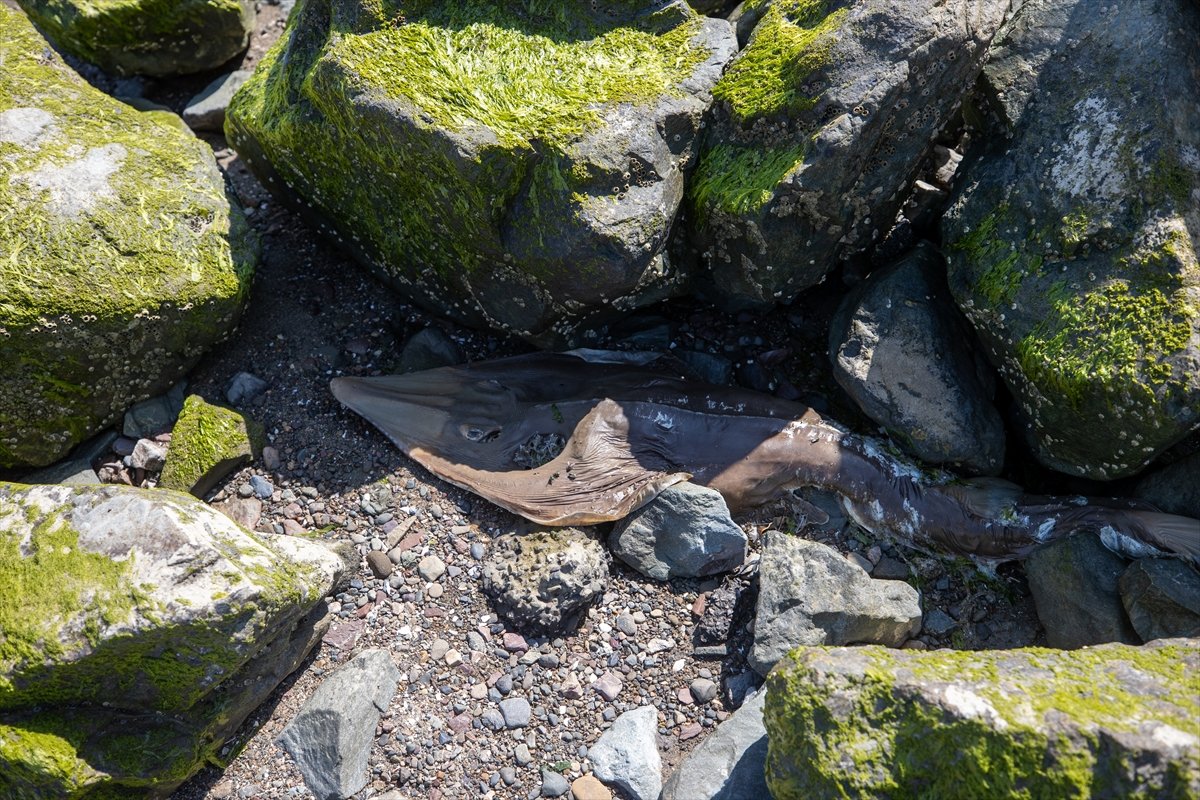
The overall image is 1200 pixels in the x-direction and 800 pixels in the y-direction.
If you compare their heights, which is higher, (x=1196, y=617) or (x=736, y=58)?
(x=736, y=58)

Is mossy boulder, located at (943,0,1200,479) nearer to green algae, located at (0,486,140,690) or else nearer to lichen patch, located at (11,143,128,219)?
green algae, located at (0,486,140,690)

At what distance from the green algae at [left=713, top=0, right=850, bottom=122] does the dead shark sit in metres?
1.75

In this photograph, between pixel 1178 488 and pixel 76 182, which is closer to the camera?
pixel 1178 488

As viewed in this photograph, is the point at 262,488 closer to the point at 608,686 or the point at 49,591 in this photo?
the point at 49,591

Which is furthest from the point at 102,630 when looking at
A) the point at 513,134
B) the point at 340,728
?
the point at 513,134

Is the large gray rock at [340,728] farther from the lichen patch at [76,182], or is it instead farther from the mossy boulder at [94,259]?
the lichen patch at [76,182]

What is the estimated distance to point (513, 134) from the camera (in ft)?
16.9

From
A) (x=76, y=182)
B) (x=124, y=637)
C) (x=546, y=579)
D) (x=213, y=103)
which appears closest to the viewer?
(x=124, y=637)

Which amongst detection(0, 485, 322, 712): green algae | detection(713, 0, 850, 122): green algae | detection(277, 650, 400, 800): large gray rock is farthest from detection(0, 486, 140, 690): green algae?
detection(713, 0, 850, 122): green algae

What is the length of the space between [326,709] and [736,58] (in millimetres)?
4382

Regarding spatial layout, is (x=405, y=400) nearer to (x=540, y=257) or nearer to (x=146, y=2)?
(x=540, y=257)

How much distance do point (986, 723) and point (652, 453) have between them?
104 inches

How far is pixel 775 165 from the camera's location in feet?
16.9

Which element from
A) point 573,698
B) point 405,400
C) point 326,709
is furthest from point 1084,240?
point 326,709
